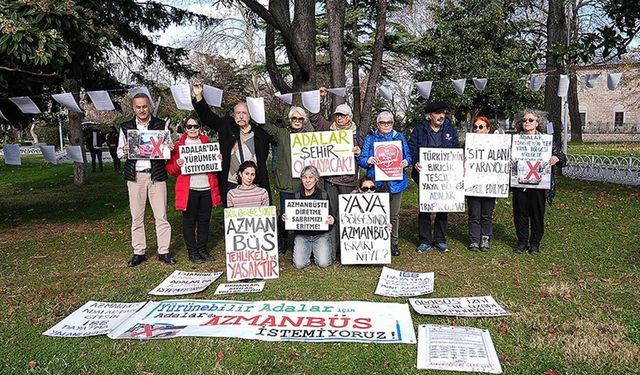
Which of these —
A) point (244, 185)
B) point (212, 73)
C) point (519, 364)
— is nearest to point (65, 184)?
point (244, 185)

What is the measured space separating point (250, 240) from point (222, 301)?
0.90 metres

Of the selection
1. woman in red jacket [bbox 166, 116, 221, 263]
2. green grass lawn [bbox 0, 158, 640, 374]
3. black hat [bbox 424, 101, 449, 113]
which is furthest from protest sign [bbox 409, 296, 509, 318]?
woman in red jacket [bbox 166, 116, 221, 263]

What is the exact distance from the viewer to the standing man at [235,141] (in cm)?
609

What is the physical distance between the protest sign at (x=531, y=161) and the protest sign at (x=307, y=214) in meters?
2.40

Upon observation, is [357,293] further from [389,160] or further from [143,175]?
[143,175]

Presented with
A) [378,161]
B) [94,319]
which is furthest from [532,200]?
[94,319]

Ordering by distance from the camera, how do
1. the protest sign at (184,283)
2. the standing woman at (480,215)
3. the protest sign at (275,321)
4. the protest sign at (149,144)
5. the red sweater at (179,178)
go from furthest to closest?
the standing woman at (480,215), the red sweater at (179,178), the protest sign at (149,144), the protest sign at (184,283), the protest sign at (275,321)

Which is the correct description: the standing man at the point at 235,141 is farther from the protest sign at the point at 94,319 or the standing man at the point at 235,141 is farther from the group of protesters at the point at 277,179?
the protest sign at the point at 94,319

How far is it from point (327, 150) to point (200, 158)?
1518 mm

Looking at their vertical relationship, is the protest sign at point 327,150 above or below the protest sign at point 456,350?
above

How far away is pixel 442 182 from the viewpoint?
21.3 feet

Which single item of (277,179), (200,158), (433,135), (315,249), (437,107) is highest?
(437,107)

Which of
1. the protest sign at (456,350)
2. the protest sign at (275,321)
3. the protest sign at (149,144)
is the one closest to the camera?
the protest sign at (456,350)

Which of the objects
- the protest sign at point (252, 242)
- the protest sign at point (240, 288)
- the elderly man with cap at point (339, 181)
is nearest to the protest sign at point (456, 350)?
the protest sign at point (240, 288)
